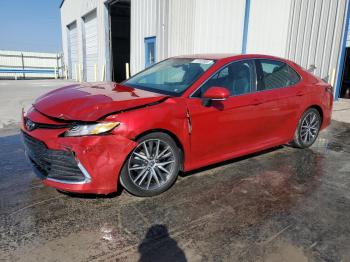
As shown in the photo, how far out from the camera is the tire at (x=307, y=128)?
5.04 meters

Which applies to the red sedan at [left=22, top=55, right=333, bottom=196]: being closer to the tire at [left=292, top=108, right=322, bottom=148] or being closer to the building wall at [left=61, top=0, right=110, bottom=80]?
the tire at [left=292, top=108, right=322, bottom=148]

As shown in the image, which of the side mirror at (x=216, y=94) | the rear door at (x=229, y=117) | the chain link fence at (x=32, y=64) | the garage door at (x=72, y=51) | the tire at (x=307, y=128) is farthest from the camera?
the chain link fence at (x=32, y=64)

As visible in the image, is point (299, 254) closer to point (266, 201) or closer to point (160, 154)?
point (266, 201)

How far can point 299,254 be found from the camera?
2531mm

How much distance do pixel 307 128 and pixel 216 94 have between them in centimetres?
248

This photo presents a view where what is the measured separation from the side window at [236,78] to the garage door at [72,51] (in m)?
24.6

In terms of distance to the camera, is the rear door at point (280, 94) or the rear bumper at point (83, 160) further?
the rear door at point (280, 94)

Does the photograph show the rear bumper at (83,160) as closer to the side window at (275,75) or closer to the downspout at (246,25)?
the side window at (275,75)

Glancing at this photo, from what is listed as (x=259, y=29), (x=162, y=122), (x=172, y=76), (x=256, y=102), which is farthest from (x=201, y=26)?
(x=162, y=122)

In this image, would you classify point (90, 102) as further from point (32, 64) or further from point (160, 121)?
point (32, 64)

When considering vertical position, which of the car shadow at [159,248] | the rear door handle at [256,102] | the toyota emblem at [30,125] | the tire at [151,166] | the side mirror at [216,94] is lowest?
the car shadow at [159,248]

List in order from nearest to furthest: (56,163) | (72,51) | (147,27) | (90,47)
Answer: (56,163) < (147,27) < (90,47) < (72,51)

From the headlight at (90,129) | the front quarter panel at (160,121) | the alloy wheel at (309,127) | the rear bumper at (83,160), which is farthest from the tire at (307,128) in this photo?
the headlight at (90,129)

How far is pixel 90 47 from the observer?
21781 millimetres
